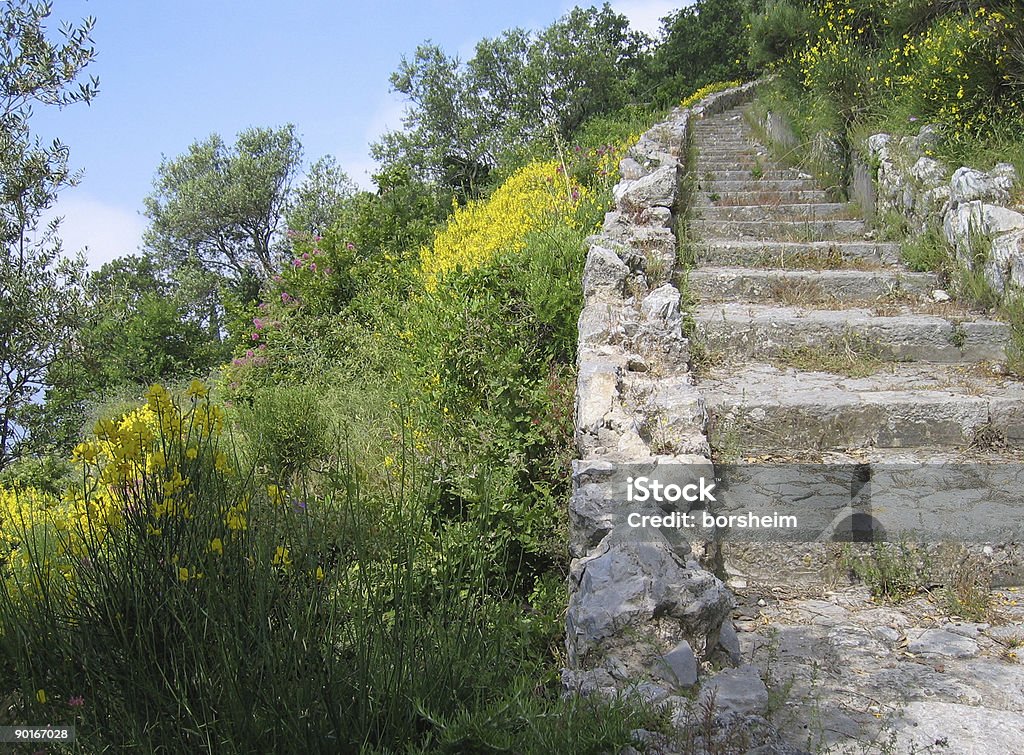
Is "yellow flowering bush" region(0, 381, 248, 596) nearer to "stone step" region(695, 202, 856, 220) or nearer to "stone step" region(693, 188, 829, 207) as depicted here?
"stone step" region(695, 202, 856, 220)

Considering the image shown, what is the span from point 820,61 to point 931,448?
7.30 meters

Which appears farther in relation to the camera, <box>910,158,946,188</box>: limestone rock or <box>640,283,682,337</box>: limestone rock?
<box>910,158,946,188</box>: limestone rock

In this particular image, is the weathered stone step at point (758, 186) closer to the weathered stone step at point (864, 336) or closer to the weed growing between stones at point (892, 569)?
the weathered stone step at point (864, 336)

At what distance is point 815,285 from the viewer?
6.19 metres

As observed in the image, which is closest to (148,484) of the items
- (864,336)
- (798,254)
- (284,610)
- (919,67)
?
(284,610)

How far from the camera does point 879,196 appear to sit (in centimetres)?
769

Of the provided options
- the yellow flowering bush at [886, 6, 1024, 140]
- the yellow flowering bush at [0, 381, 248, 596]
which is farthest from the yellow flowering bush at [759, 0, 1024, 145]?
the yellow flowering bush at [0, 381, 248, 596]

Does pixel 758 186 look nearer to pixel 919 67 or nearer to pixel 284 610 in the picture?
pixel 919 67

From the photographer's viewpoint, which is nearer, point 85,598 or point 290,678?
point 290,678

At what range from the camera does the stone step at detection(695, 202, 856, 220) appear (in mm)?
8180

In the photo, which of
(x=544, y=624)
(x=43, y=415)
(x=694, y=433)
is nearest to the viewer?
(x=544, y=624)

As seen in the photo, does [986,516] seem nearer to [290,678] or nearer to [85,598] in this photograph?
[290,678]

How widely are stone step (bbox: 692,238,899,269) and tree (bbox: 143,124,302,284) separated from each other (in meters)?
21.8

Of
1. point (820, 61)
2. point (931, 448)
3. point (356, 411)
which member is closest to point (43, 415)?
point (356, 411)
